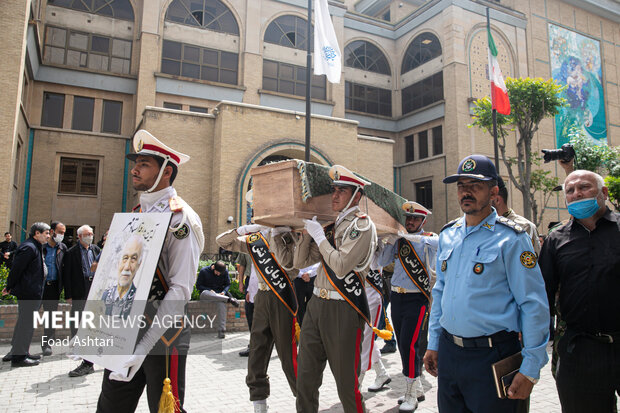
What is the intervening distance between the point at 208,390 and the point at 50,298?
4137mm

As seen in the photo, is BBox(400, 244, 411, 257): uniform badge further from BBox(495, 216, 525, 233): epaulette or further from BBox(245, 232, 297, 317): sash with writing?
BBox(495, 216, 525, 233): epaulette

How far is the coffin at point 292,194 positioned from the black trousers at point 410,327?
162 centimetres

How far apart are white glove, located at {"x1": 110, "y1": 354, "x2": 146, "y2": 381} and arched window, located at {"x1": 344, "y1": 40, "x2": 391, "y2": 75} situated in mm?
31193

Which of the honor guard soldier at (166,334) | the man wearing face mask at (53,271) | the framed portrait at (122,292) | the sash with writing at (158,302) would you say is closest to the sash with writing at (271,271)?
the honor guard soldier at (166,334)

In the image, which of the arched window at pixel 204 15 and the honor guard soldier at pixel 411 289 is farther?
the arched window at pixel 204 15

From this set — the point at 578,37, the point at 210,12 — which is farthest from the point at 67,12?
the point at 578,37

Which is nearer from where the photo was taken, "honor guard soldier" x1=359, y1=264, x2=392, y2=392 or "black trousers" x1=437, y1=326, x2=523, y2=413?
"black trousers" x1=437, y1=326, x2=523, y2=413

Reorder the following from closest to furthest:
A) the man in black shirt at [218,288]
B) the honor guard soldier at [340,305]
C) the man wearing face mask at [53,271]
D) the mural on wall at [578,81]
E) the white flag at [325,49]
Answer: the honor guard soldier at [340,305] → the man wearing face mask at [53,271] → the man in black shirt at [218,288] → the white flag at [325,49] → the mural on wall at [578,81]

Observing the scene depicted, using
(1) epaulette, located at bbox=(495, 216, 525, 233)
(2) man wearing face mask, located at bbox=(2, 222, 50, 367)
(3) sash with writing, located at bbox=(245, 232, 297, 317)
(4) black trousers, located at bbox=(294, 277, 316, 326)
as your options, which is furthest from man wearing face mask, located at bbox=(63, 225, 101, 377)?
(1) epaulette, located at bbox=(495, 216, 525, 233)

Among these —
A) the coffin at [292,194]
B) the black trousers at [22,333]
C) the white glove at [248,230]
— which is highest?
the coffin at [292,194]

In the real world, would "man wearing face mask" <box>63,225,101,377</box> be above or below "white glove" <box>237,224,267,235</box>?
below

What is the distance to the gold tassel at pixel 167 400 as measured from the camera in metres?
2.93

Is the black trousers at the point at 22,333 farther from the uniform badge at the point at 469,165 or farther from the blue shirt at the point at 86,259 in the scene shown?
the uniform badge at the point at 469,165

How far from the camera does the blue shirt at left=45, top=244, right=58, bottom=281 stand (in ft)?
26.5
